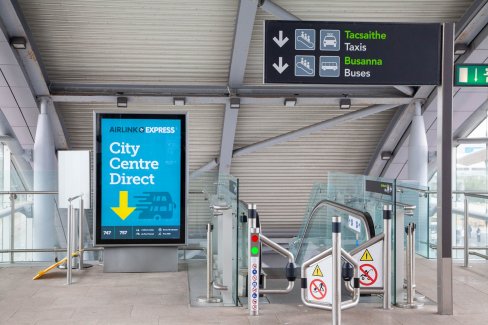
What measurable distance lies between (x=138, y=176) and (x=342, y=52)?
353 cm

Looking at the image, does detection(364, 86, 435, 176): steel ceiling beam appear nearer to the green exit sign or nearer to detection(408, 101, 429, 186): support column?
detection(408, 101, 429, 186): support column

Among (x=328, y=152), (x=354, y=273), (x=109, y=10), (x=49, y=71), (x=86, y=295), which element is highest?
(x=109, y=10)

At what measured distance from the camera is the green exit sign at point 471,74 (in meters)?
6.71

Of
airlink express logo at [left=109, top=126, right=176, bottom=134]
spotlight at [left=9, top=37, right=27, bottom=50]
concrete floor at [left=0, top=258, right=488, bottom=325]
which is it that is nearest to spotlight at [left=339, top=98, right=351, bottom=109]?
spotlight at [left=9, top=37, right=27, bottom=50]

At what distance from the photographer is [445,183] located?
21.3 feet

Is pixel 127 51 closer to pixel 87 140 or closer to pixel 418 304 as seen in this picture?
pixel 87 140

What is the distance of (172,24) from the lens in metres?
14.5

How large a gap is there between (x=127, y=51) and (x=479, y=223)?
898 cm

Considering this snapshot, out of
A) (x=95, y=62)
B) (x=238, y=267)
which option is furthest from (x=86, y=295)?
(x=95, y=62)

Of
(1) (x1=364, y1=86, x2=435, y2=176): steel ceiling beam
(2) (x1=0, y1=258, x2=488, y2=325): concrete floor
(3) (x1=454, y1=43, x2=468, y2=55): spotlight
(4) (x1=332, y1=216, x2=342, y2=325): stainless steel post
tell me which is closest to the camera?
(4) (x1=332, y1=216, x2=342, y2=325): stainless steel post

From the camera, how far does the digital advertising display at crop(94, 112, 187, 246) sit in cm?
873

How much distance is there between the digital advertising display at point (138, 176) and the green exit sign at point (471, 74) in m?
3.63

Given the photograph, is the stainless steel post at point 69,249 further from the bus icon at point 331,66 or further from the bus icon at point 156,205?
the bus icon at point 331,66

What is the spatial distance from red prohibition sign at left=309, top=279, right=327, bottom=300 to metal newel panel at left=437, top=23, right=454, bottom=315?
4.25 ft
